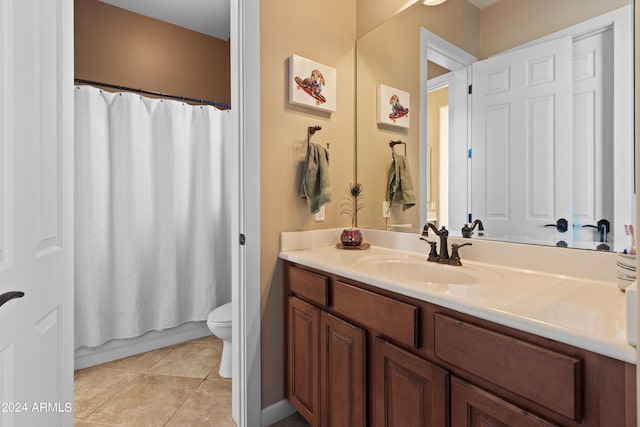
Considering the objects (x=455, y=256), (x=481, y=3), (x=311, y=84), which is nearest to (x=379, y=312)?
(x=455, y=256)

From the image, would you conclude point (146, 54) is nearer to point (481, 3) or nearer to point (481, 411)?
point (481, 3)

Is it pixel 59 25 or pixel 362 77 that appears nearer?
pixel 59 25

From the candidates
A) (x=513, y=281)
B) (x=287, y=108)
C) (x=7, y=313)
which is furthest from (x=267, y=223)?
(x=513, y=281)

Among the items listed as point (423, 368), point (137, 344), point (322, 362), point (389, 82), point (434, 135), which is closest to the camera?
point (423, 368)

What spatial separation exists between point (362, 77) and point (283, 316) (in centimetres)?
144

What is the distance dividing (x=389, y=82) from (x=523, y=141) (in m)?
0.82

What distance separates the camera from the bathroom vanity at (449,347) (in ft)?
2.03

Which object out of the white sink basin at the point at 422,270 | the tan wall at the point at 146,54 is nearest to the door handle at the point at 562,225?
the white sink basin at the point at 422,270

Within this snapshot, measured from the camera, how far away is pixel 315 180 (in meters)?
1.60

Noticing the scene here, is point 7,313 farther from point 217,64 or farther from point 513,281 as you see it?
point 217,64

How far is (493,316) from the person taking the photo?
2.39 ft

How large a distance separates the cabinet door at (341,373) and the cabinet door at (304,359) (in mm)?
46

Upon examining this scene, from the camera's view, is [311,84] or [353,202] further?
[353,202]

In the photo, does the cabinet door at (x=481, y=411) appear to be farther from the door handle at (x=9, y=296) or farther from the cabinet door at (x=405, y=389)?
the door handle at (x=9, y=296)
